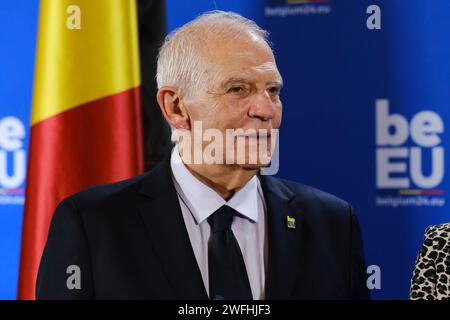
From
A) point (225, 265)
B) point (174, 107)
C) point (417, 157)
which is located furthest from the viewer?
point (417, 157)

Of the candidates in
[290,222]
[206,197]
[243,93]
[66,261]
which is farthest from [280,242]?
Result: [66,261]

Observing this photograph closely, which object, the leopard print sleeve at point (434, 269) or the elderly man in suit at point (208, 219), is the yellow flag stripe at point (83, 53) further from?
the leopard print sleeve at point (434, 269)

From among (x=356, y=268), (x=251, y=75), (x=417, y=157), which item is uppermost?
(x=251, y=75)

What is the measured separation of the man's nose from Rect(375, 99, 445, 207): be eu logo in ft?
2.57

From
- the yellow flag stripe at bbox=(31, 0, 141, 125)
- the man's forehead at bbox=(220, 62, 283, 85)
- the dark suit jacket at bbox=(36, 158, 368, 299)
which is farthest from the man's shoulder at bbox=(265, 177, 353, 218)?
the yellow flag stripe at bbox=(31, 0, 141, 125)

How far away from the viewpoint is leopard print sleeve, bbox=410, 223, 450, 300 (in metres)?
1.43

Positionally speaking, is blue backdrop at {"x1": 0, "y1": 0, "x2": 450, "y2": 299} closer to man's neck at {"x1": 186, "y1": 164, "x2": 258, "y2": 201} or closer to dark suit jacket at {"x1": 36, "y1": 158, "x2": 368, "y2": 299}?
dark suit jacket at {"x1": 36, "y1": 158, "x2": 368, "y2": 299}

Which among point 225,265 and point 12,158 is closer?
point 225,265

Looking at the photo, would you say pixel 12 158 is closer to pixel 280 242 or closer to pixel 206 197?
pixel 206 197

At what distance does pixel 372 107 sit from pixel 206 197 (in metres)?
0.85

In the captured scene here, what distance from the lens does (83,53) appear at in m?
2.06

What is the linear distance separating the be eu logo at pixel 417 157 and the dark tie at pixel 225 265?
813 millimetres

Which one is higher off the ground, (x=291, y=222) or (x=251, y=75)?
(x=251, y=75)

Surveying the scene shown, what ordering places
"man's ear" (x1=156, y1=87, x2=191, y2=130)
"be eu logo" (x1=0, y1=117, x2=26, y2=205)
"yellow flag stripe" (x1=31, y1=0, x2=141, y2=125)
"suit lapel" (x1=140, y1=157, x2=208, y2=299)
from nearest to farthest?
"suit lapel" (x1=140, y1=157, x2=208, y2=299), "man's ear" (x1=156, y1=87, x2=191, y2=130), "yellow flag stripe" (x1=31, y1=0, x2=141, y2=125), "be eu logo" (x1=0, y1=117, x2=26, y2=205)
